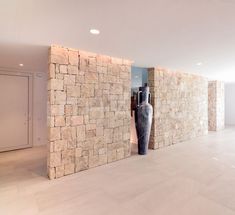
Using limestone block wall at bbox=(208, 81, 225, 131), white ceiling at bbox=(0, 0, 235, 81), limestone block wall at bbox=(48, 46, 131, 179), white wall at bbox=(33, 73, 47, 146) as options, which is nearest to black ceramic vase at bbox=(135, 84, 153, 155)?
limestone block wall at bbox=(48, 46, 131, 179)

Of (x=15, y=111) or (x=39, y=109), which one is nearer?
(x=15, y=111)

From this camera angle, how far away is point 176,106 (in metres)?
5.89

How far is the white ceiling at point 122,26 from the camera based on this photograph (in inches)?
74.4

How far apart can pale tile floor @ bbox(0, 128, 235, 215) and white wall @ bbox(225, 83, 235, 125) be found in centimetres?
712

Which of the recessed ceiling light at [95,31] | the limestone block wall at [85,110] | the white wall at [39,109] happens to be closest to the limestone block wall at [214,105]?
the limestone block wall at [85,110]

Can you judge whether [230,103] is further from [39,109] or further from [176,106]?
[39,109]

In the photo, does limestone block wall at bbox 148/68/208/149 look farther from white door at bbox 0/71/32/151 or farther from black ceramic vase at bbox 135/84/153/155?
white door at bbox 0/71/32/151

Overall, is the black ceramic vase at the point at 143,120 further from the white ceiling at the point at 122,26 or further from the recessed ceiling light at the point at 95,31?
the recessed ceiling light at the point at 95,31

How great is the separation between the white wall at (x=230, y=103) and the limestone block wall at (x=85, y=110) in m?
8.46

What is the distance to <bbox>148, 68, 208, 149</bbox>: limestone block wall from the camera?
5.22 meters

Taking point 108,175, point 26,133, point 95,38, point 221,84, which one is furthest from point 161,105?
point 221,84

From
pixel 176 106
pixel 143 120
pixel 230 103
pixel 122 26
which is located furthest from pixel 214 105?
pixel 122 26

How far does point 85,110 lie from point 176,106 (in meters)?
3.37

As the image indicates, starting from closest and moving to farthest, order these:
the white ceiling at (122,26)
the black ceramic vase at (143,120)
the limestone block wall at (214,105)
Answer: the white ceiling at (122,26) → the black ceramic vase at (143,120) → the limestone block wall at (214,105)
